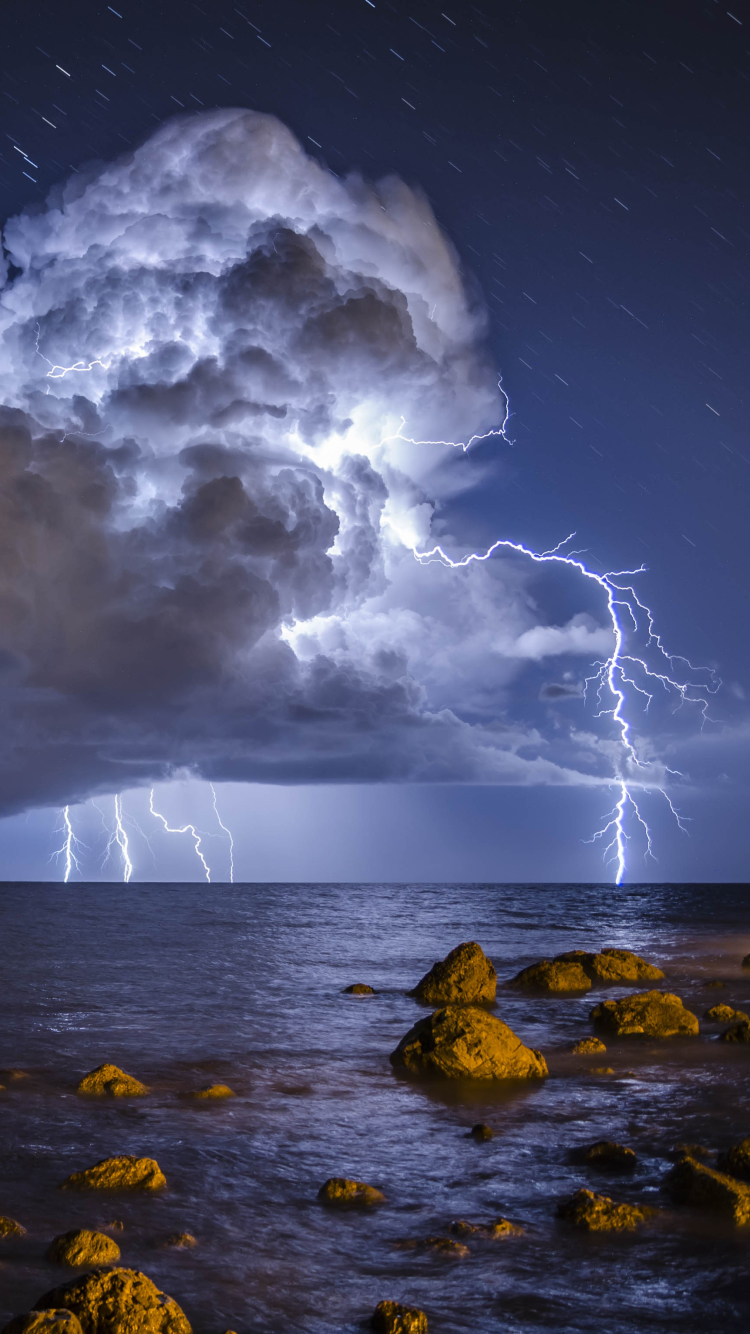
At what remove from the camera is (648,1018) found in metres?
16.3

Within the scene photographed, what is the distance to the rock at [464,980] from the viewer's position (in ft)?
65.0

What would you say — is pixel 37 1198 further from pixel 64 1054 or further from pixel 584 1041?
pixel 584 1041

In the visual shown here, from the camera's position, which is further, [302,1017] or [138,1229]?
[302,1017]

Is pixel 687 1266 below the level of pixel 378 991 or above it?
above

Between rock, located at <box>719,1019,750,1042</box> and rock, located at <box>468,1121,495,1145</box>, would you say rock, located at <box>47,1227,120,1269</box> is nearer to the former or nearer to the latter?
rock, located at <box>468,1121,495,1145</box>

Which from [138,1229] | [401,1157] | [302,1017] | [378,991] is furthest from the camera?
[378,991]

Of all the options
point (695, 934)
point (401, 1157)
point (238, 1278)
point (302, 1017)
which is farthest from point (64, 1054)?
point (695, 934)

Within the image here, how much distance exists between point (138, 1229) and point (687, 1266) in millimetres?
4376

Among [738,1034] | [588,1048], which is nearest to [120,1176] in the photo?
[588,1048]

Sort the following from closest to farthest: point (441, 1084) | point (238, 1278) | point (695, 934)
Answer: point (238, 1278), point (441, 1084), point (695, 934)

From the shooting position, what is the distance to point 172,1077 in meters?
13.7

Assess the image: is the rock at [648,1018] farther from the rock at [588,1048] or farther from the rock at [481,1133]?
the rock at [481,1133]

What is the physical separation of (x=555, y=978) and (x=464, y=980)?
132 inches

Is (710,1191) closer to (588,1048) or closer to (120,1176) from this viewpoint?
(120,1176)
